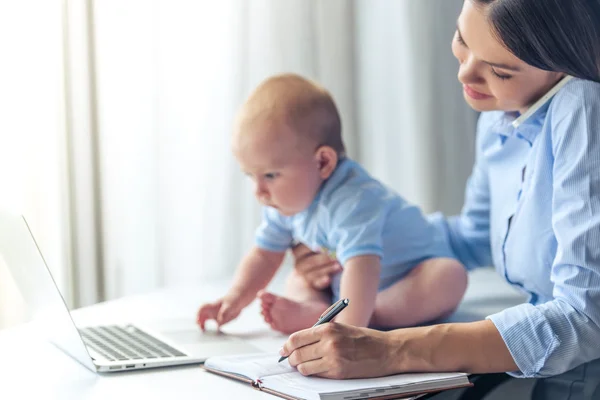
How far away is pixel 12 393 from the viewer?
1063mm

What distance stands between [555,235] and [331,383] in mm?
385

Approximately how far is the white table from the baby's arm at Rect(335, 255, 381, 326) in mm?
142

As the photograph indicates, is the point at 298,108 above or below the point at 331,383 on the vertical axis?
above

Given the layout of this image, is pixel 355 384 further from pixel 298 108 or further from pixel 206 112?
pixel 206 112

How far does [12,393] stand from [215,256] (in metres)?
1.04

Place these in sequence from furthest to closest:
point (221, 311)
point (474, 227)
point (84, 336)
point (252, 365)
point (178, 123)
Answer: point (178, 123), point (474, 227), point (221, 311), point (84, 336), point (252, 365)

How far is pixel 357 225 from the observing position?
53.1 inches

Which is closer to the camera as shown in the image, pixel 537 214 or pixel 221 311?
pixel 537 214

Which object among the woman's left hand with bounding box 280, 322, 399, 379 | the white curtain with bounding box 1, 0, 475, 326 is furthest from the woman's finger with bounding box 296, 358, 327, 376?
the white curtain with bounding box 1, 0, 475, 326

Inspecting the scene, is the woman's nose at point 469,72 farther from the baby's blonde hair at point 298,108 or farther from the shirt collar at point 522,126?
the baby's blonde hair at point 298,108

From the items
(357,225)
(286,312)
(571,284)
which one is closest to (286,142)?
(357,225)

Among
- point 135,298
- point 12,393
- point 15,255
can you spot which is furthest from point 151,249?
point 12,393

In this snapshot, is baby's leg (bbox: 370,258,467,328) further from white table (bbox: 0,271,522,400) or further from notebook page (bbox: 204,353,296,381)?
notebook page (bbox: 204,353,296,381)

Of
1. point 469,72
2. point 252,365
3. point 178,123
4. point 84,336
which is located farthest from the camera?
point 178,123
